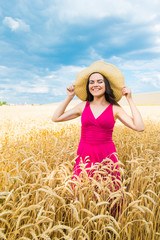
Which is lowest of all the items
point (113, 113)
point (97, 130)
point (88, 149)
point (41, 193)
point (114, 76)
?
point (41, 193)

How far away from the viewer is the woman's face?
2.88 meters

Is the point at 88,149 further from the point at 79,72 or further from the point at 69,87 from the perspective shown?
the point at 79,72

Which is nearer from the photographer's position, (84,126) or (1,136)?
(84,126)

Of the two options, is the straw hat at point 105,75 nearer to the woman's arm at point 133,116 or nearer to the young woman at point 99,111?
the young woman at point 99,111

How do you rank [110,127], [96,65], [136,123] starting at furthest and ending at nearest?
1. [96,65]
2. [110,127]
3. [136,123]

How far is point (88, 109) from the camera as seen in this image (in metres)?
2.95

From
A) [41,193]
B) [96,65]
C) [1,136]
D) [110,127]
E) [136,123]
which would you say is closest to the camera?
[41,193]

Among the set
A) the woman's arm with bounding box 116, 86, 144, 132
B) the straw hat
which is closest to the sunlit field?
the woman's arm with bounding box 116, 86, 144, 132

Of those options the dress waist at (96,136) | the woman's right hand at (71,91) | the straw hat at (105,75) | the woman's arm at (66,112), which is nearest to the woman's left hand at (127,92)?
the straw hat at (105,75)

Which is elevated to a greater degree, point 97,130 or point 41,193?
point 97,130

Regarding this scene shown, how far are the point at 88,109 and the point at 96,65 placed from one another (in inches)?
25.2

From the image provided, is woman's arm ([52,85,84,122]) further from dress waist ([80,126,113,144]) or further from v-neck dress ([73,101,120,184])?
dress waist ([80,126,113,144])

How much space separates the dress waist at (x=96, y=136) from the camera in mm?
2805

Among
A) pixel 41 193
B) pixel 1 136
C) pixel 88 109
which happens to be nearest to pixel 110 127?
pixel 88 109
